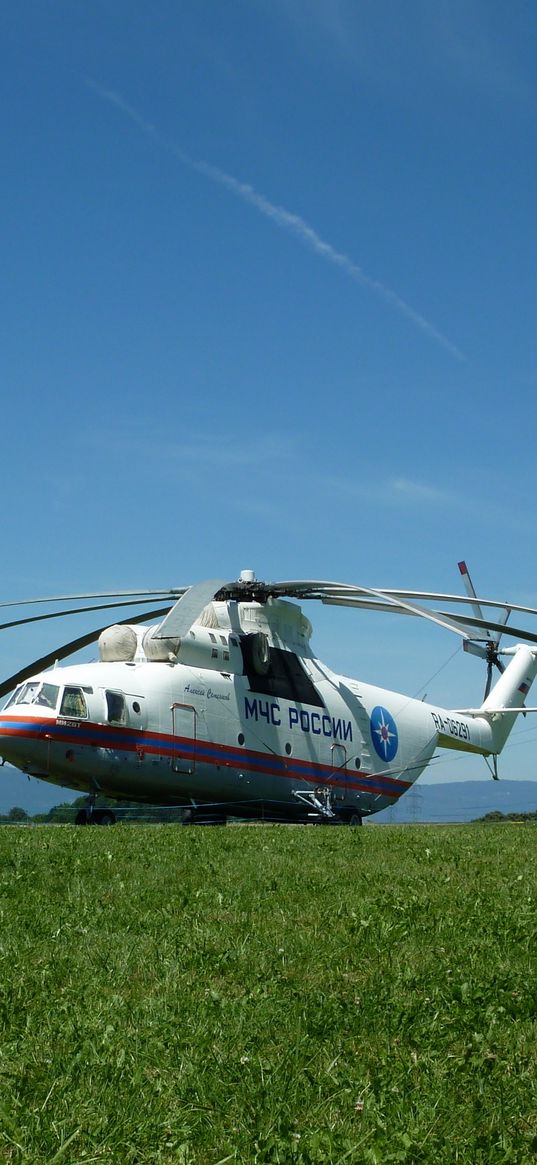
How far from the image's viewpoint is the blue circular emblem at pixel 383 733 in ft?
102

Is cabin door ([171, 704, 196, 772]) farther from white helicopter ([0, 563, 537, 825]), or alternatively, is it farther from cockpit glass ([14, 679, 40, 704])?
cockpit glass ([14, 679, 40, 704])

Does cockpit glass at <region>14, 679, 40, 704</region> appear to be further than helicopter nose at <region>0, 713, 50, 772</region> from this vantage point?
Yes

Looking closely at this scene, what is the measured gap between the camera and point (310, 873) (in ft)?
35.1

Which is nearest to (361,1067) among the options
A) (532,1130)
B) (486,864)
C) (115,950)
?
(532,1130)

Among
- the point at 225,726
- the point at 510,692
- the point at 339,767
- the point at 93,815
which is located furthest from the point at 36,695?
the point at 510,692

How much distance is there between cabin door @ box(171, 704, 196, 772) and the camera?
2580 cm

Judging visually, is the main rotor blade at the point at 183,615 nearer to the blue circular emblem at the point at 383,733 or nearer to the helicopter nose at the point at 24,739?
the helicopter nose at the point at 24,739

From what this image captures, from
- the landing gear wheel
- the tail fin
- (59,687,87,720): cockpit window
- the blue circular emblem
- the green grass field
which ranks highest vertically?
the tail fin

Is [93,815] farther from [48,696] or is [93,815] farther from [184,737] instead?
[48,696]

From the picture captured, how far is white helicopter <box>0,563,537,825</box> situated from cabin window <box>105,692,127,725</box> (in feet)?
0.09

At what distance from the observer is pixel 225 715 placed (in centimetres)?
2688

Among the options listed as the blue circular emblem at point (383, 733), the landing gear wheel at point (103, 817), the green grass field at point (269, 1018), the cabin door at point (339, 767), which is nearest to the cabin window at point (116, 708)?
the landing gear wheel at point (103, 817)

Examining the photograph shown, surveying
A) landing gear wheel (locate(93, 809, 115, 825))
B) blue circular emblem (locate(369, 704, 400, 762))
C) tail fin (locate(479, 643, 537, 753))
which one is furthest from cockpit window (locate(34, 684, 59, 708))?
tail fin (locate(479, 643, 537, 753))

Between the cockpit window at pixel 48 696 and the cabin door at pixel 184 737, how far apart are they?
2856 mm
